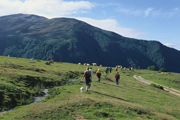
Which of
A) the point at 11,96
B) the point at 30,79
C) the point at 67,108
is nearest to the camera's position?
the point at 67,108

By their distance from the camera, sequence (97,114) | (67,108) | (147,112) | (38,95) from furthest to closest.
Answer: (38,95)
(147,112)
(67,108)
(97,114)

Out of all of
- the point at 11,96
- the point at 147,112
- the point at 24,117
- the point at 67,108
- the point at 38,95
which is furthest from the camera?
the point at 38,95

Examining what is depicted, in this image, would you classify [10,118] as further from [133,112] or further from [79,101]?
[133,112]

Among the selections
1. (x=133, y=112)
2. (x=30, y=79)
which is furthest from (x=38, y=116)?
(x=30, y=79)

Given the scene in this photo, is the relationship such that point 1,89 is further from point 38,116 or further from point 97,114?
point 97,114

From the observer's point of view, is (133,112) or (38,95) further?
(38,95)

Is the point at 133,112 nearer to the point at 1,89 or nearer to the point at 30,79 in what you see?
the point at 1,89

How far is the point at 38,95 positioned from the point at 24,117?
39.7 feet

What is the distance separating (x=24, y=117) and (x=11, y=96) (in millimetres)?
9519

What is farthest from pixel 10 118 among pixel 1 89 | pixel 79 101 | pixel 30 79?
pixel 30 79

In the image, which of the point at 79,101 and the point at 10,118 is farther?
the point at 79,101

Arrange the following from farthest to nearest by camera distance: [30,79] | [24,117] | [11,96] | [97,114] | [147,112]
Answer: [30,79]
[11,96]
[147,112]
[97,114]
[24,117]

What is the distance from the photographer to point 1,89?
2247 cm

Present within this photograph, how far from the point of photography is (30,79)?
1352 inches
